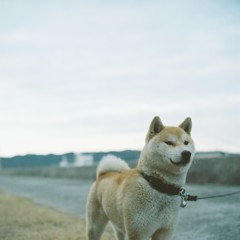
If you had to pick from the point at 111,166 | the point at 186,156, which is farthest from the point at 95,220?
the point at 186,156

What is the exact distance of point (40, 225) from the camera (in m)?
7.85

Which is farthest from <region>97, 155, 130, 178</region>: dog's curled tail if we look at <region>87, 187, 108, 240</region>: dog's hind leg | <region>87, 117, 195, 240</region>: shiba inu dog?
<region>87, 117, 195, 240</region>: shiba inu dog

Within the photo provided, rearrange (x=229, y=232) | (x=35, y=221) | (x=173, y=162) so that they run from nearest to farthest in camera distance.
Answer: (x=173, y=162) → (x=229, y=232) → (x=35, y=221)

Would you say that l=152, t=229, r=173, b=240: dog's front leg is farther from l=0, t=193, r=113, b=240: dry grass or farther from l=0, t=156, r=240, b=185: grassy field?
l=0, t=156, r=240, b=185: grassy field

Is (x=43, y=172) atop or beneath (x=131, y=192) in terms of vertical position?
beneath

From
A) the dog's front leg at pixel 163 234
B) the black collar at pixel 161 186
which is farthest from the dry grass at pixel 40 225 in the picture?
the black collar at pixel 161 186

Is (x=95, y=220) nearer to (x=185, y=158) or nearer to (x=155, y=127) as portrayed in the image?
(x=155, y=127)

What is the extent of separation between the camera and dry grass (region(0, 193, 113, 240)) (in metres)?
6.69

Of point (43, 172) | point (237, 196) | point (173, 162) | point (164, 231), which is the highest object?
point (173, 162)

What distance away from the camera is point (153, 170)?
4328 millimetres

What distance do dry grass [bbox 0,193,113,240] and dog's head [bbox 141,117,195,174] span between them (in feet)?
7.53

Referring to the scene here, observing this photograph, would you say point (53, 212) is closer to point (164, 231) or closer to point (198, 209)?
point (198, 209)

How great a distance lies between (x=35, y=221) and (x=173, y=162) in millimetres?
4777

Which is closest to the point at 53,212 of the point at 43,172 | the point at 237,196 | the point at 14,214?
the point at 14,214
